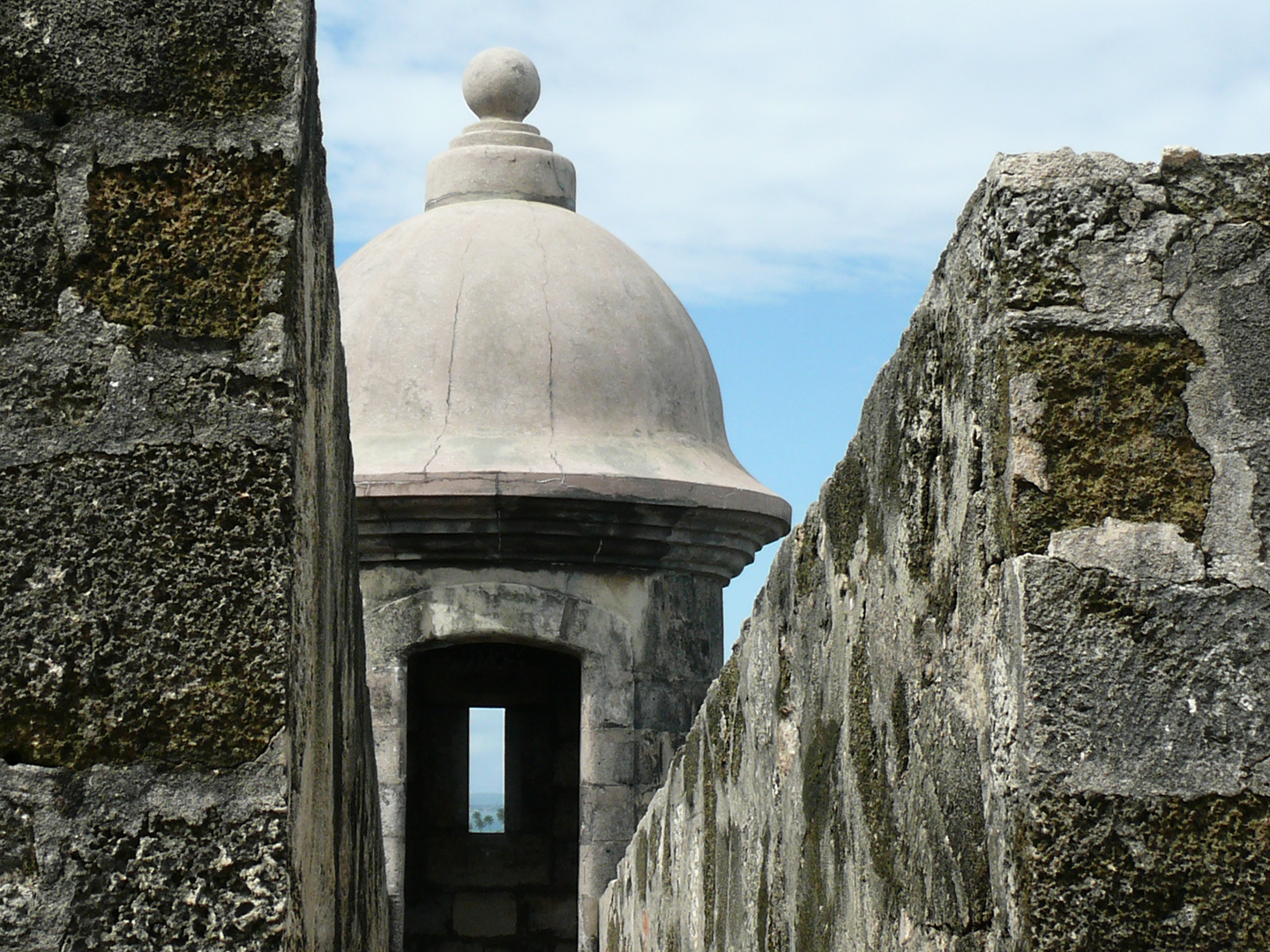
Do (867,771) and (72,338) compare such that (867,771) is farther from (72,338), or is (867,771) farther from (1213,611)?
(72,338)

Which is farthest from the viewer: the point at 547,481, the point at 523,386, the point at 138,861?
the point at 523,386

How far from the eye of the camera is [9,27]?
133 cm

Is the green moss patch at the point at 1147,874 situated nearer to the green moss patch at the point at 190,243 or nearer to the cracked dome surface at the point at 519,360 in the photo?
the green moss patch at the point at 190,243

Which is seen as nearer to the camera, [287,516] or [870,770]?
[287,516]

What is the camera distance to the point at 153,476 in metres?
1.27

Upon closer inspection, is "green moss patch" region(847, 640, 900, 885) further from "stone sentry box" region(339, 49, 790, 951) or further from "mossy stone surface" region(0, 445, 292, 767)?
"stone sentry box" region(339, 49, 790, 951)

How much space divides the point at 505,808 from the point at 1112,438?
8329mm

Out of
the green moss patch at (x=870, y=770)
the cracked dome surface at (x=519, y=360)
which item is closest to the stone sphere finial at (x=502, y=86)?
the cracked dome surface at (x=519, y=360)

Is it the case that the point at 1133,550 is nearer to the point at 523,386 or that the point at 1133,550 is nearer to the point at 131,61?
the point at 131,61

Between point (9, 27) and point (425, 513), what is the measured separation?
214 inches

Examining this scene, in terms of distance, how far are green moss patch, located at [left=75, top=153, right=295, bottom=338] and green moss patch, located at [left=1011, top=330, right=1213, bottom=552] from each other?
Result: 627 millimetres

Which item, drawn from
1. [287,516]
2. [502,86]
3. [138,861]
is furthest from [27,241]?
[502,86]

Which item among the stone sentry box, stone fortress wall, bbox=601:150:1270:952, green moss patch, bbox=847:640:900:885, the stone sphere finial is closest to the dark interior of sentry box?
the stone sentry box

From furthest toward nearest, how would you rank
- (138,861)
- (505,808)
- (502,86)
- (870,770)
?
(505,808) < (502,86) < (870,770) < (138,861)
